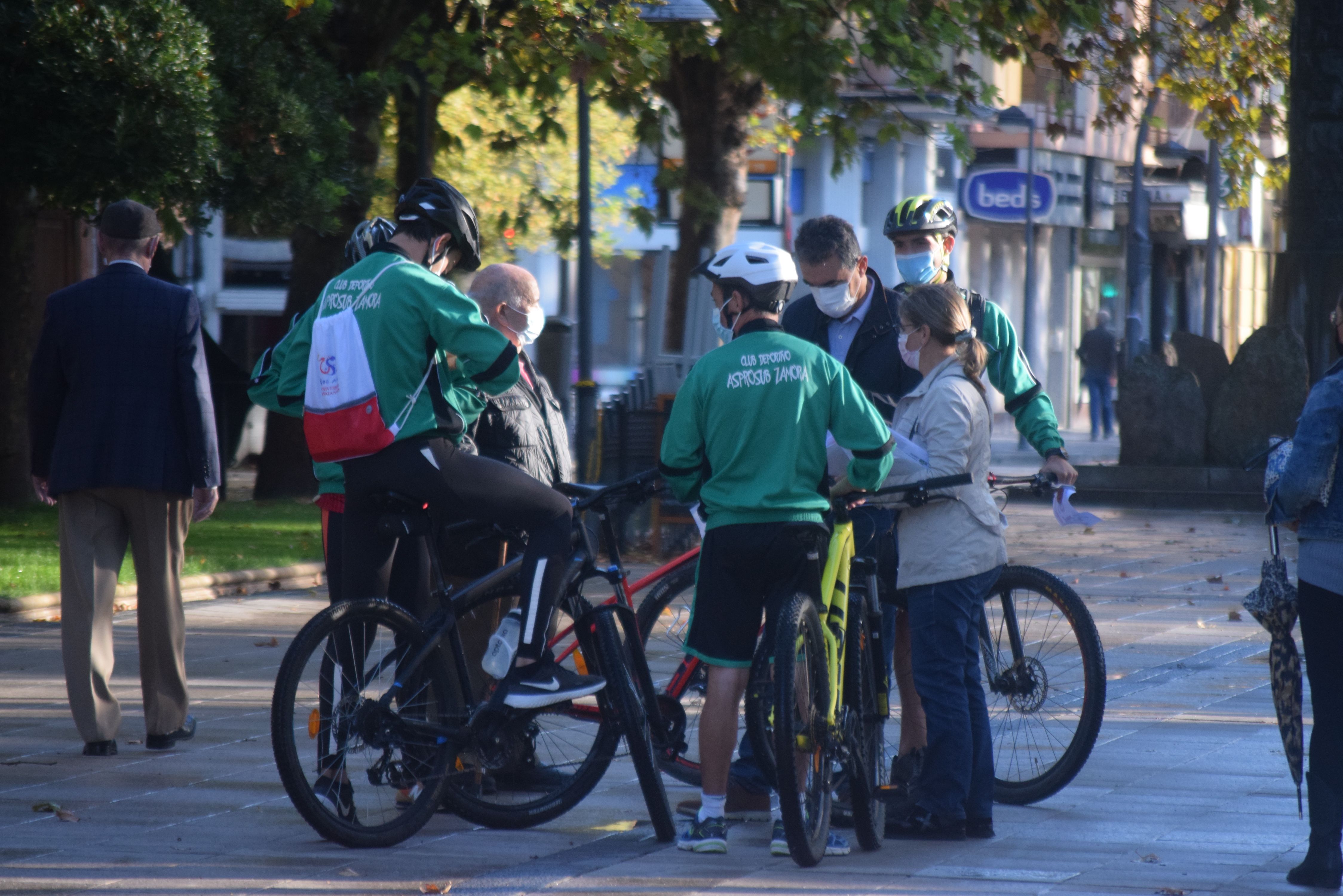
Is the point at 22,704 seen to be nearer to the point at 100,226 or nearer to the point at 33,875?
the point at 100,226

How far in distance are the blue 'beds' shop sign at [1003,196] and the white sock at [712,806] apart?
30.1 meters

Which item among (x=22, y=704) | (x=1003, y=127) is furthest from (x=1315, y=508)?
(x=1003, y=127)

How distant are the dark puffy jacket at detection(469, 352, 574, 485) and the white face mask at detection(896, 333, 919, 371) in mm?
1166

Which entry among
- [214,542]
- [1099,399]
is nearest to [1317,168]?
[214,542]

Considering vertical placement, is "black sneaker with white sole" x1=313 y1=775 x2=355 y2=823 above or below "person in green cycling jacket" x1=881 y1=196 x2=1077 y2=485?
below

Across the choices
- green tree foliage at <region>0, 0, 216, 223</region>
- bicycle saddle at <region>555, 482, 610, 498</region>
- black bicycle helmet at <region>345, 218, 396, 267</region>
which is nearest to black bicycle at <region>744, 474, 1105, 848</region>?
bicycle saddle at <region>555, 482, 610, 498</region>

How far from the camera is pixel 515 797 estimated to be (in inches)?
231

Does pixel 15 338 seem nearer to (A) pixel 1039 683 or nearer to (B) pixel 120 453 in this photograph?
(B) pixel 120 453

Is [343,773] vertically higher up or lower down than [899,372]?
lower down

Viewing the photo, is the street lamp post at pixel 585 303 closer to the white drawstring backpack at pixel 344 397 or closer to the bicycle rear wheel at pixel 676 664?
the bicycle rear wheel at pixel 676 664

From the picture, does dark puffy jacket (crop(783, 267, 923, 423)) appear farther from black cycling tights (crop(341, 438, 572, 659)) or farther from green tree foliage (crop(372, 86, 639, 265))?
green tree foliage (crop(372, 86, 639, 265))

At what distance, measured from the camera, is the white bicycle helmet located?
549cm

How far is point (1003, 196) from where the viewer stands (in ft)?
116

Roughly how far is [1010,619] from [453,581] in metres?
1.84
